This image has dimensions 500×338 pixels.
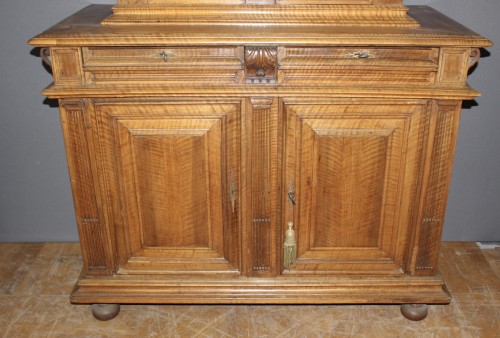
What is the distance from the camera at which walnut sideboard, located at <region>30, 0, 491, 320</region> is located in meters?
1.89

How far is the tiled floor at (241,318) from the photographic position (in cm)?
226

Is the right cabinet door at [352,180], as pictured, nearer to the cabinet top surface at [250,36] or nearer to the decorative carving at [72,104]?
the cabinet top surface at [250,36]

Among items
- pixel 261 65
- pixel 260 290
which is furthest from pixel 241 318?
pixel 261 65

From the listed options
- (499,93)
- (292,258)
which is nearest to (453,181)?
(499,93)

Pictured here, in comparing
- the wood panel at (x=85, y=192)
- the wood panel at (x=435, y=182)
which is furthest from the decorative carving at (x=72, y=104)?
the wood panel at (x=435, y=182)

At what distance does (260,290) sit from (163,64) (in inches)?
37.5

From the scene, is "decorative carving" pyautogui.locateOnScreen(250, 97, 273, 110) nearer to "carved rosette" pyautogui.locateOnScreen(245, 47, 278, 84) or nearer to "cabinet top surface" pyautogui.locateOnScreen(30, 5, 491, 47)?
Answer: "carved rosette" pyautogui.locateOnScreen(245, 47, 278, 84)

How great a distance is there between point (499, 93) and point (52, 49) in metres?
1.89

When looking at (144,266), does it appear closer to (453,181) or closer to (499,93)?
(453,181)

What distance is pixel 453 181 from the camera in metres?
2.73

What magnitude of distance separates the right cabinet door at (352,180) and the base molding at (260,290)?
54mm

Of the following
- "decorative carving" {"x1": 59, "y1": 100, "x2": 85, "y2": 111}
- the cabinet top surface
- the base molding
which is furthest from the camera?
the base molding

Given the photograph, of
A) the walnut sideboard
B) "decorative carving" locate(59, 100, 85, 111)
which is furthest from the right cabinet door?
"decorative carving" locate(59, 100, 85, 111)

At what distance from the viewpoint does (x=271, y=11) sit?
2.04 meters
